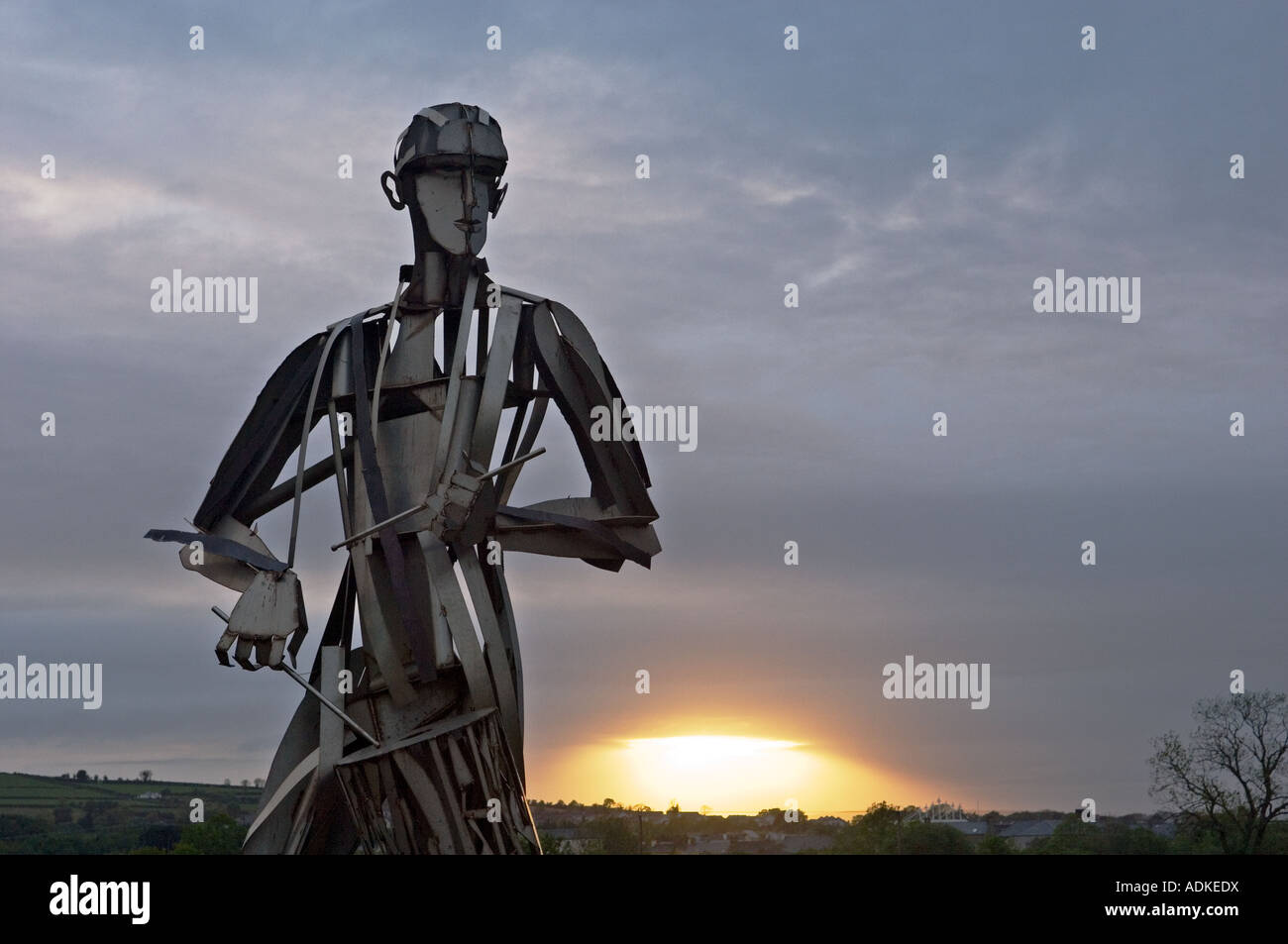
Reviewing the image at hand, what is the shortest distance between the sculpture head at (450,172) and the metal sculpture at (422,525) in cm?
2

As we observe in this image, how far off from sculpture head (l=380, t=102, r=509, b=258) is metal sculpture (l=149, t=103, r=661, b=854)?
0.02m

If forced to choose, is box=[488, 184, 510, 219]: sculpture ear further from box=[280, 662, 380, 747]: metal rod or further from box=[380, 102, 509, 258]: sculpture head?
box=[280, 662, 380, 747]: metal rod

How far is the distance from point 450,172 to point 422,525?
279 cm

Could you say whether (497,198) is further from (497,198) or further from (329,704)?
(329,704)

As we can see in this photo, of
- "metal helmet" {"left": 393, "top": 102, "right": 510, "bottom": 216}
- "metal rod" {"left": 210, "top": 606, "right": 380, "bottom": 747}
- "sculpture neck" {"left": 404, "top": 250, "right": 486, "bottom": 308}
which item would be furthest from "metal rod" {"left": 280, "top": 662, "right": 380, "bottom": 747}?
"metal helmet" {"left": 393, "top": 102, "right": 510, "bottom": 216}

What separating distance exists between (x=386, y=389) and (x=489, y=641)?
6.93ft

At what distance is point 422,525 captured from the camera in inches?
538

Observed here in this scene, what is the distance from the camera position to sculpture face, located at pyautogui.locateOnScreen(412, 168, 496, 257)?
1420 cm

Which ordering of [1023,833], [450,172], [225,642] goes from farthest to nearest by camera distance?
[1023,833], [450,172], [225,642]

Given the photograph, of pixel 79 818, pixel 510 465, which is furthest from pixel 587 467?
pixel 79 818

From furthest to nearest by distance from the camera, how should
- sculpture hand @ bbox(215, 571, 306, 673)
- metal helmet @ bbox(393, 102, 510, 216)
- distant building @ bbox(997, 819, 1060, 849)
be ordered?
distant building @ bbox(997, 819, 1060, 849)
metal helmet @ bbox(393, 102, 510, 216)
sculpture hand @ bbox(215, 571, 306, 673)
